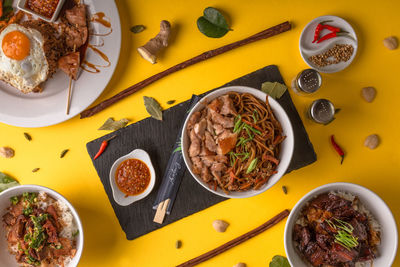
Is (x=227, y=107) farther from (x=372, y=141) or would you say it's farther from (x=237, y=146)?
(x=372, y=141)

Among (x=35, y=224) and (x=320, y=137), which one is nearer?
(x=35, y=224)

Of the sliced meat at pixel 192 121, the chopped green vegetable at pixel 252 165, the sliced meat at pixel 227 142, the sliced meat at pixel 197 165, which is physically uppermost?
the sliced meat at pixel 192 121

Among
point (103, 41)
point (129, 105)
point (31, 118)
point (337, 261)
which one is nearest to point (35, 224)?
point (31, 118)

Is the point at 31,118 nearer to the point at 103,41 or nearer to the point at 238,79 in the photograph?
the point at 103,41

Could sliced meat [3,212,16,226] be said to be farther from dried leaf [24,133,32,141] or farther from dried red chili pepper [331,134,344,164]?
dried red chili pepper [331,134,344,164]

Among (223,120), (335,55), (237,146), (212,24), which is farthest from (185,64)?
(335,55)

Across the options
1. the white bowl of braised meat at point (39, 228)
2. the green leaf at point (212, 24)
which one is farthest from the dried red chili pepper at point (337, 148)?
the white bowl of braised meat at point (39, 228)

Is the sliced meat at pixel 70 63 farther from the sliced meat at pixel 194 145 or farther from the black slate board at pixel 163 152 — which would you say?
the sliced meat at pixel 194 145
